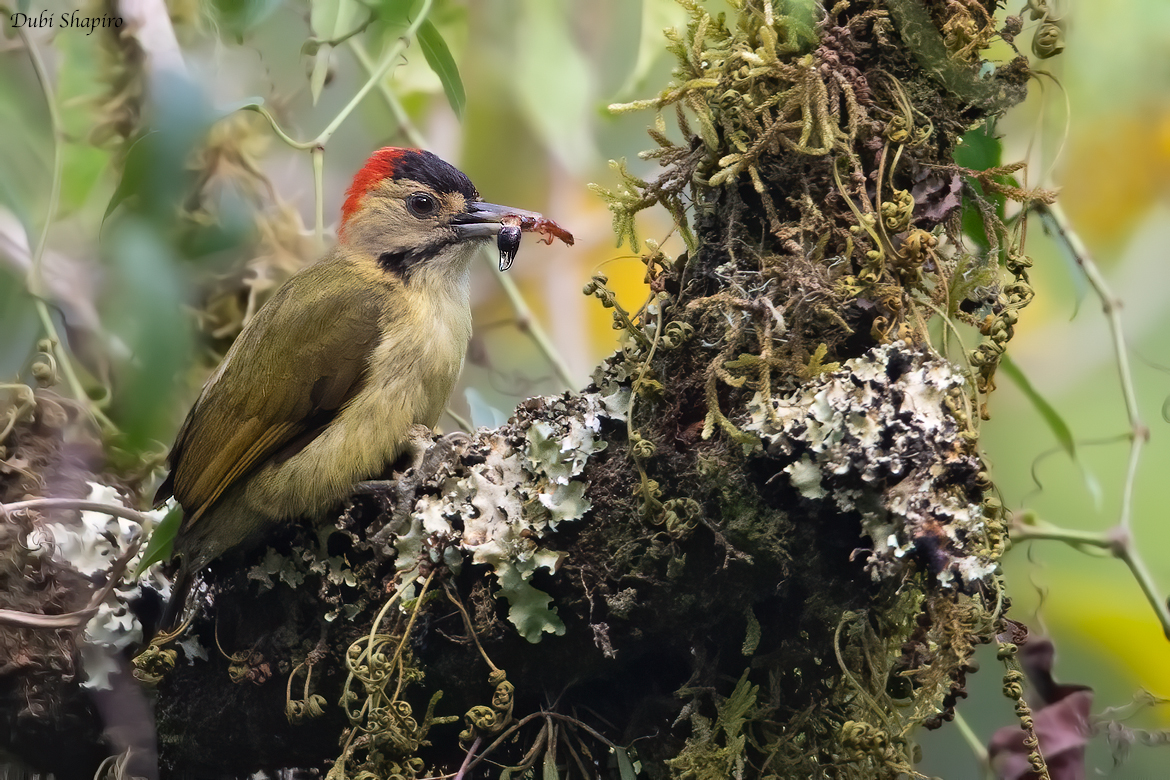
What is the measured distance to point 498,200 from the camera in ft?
12.2

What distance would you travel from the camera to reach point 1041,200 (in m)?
1.64

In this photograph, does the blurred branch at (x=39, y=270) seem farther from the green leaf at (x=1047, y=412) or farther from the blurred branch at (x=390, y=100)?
the green leaf at (x=1047, y=412)

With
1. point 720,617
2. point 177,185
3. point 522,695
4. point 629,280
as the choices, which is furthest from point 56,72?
point 720,617

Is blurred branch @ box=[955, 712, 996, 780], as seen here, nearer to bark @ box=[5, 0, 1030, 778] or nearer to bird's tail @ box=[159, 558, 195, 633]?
bark @ box=[5, 0, 1030, 778]

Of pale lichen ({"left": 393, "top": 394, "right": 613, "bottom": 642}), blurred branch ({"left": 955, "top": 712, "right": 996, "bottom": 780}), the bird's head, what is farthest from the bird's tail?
blurred branch ({"left": 955, "top": 712, "right": 996, "bottom": 780})

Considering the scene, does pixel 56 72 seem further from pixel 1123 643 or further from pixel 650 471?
pixel 1123 643

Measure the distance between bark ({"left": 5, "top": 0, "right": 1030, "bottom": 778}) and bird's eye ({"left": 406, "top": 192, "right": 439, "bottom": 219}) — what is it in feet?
3.48

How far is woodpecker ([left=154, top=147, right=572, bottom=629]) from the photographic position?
2195mm

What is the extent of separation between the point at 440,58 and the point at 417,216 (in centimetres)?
44

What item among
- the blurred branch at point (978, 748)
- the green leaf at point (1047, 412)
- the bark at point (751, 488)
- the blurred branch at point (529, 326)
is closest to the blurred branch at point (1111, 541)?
the green leaf at point (1047, 412)

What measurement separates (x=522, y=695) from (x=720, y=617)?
1.45 feet

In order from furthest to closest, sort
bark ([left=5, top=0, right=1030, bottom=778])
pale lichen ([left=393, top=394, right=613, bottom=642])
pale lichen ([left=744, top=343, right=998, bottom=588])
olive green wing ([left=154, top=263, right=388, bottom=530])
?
olive green wing ([left=154, top=263, right=388, bottom=530]), pale lichen ([left=393, top=394, right=613, bottom=642]), bark ([left=5, top=0, right=1030, bottom=778]), pale lichen ([left=744, top=343, right=998, bottom=588])

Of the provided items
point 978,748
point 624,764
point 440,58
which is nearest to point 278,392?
point 440,58

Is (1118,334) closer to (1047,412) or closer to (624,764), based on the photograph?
(1047,412)
